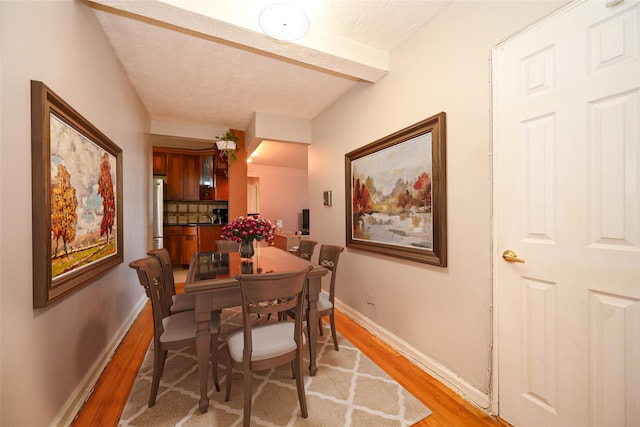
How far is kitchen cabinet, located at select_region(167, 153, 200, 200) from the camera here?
5.96 metres

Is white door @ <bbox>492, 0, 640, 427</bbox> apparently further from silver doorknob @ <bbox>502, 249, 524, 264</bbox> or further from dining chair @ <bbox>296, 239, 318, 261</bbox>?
dining chair @ <bbox>296, 239, 318, 261</bbox>

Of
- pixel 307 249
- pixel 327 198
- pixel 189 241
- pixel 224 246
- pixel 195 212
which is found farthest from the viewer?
pixel 195 212

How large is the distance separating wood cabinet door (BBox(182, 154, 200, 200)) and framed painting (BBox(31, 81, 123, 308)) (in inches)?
155

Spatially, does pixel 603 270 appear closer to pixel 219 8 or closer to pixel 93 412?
pixel 219 8

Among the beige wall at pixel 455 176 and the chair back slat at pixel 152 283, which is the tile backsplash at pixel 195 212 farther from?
the beige wall at pixel 455 176

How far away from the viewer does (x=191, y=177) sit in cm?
608

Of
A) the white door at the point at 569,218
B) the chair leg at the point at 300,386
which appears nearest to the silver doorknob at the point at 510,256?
the white door at the point at 569,218

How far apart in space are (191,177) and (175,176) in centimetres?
34

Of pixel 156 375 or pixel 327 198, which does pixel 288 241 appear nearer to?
pixel 327 198

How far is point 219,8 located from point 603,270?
2.72 meters

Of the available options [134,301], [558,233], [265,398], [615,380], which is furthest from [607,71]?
[134,301]

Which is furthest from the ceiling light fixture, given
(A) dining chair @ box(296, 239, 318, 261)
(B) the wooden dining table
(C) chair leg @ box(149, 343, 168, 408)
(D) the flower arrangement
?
(C) chair leg @ box(149, 343, 168, 408)

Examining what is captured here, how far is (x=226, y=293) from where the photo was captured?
1.71 metres

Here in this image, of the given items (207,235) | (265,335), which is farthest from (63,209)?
(207,235)
